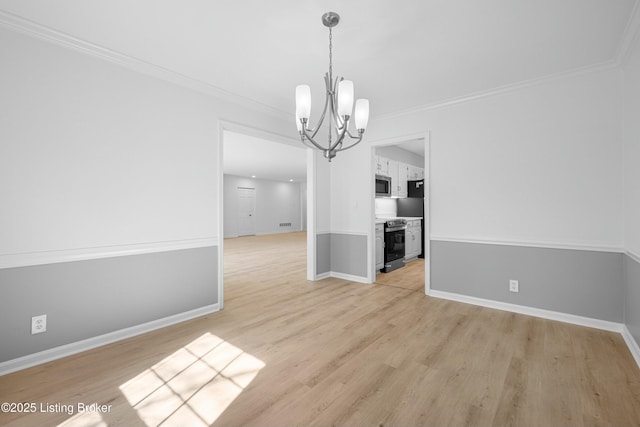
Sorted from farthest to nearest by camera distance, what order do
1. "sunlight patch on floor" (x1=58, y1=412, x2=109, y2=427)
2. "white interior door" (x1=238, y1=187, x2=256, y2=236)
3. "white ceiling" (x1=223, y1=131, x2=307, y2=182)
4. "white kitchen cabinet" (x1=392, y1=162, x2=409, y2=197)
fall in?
"white interior door" (x1=238, y1=187, x2=256, y2=236)
"white kitchen cabinet" (x1=392, y1=162, x2=409, y2=197)
"white ceiling" (x1=223, y1=131, x2=307, y2=182)
"sunlight patch on floor" (x1=58, y1=412, x2=109, y2=427)

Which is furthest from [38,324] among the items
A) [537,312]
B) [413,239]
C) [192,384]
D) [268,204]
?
[268,204]

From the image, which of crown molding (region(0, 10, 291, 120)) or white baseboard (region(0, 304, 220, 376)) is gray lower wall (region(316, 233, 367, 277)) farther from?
crown molding (region(0, 10, 291, 120))

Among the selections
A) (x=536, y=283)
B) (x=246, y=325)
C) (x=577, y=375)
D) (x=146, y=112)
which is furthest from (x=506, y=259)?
(x=146, y=112)

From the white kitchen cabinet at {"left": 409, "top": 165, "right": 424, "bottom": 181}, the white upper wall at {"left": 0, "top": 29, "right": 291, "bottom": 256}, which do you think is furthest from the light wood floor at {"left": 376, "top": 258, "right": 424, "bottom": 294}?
the white upper wall at {"left": 0, "top": 29, "right": 291, "bottom": 256}

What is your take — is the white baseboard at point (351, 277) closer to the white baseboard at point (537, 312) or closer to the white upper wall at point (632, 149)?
the white baseboard at point (537, 312)

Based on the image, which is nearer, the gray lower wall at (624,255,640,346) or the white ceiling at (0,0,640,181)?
the white ceiling at (0,0,640,181)

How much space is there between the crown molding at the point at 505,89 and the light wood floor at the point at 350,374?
2.54 metres

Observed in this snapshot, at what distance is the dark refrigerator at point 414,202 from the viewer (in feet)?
22.0

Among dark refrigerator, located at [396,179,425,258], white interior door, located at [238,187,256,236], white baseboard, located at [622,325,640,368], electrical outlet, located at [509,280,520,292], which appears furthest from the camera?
white interior door, located at [238,187,256,236]

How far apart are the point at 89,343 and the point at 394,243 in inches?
178

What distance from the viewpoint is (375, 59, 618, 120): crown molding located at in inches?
111

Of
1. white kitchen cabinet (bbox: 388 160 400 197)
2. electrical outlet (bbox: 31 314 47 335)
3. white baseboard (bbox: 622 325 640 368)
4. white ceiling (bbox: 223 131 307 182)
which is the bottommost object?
white baseboard (bbox: 622 325 640 368)

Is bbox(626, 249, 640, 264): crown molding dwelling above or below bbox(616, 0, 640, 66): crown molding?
below

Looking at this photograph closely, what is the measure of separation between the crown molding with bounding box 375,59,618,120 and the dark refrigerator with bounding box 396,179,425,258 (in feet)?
9.39
